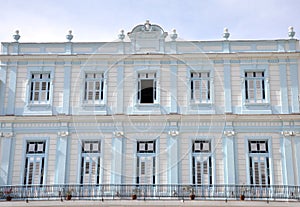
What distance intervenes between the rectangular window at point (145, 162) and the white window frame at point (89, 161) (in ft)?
5.60

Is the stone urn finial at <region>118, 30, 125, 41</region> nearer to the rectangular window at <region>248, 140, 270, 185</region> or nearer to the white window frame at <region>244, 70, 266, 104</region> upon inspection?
the white window frame at <region>244, 70, 266, 104</region>

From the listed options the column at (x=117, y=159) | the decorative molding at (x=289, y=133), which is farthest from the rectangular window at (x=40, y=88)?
the decorative molding at (x=289, y=133)

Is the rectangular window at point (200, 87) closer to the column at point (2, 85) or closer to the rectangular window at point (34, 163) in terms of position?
the rectangular window at point (34, 163)

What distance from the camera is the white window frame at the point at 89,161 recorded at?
71.9 ft

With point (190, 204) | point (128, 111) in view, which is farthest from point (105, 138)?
point (190, 204)

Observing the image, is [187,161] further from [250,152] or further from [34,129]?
[34,129]

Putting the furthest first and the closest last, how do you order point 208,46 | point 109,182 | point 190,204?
point 208,46 < point 109,182 < point 190,204

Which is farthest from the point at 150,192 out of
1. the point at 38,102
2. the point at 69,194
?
the point at 38,102

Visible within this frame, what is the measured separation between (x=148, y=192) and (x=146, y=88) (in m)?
4.93

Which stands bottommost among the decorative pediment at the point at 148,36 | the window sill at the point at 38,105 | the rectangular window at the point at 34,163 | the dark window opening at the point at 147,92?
the rectangular window at the point at 34,163

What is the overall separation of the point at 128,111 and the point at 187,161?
353cm

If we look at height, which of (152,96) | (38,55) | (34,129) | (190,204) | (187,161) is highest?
(38,55)

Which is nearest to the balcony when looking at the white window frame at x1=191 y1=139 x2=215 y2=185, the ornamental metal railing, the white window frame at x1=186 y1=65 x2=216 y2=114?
the ornamental metal railing

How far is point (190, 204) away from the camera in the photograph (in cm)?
2023
